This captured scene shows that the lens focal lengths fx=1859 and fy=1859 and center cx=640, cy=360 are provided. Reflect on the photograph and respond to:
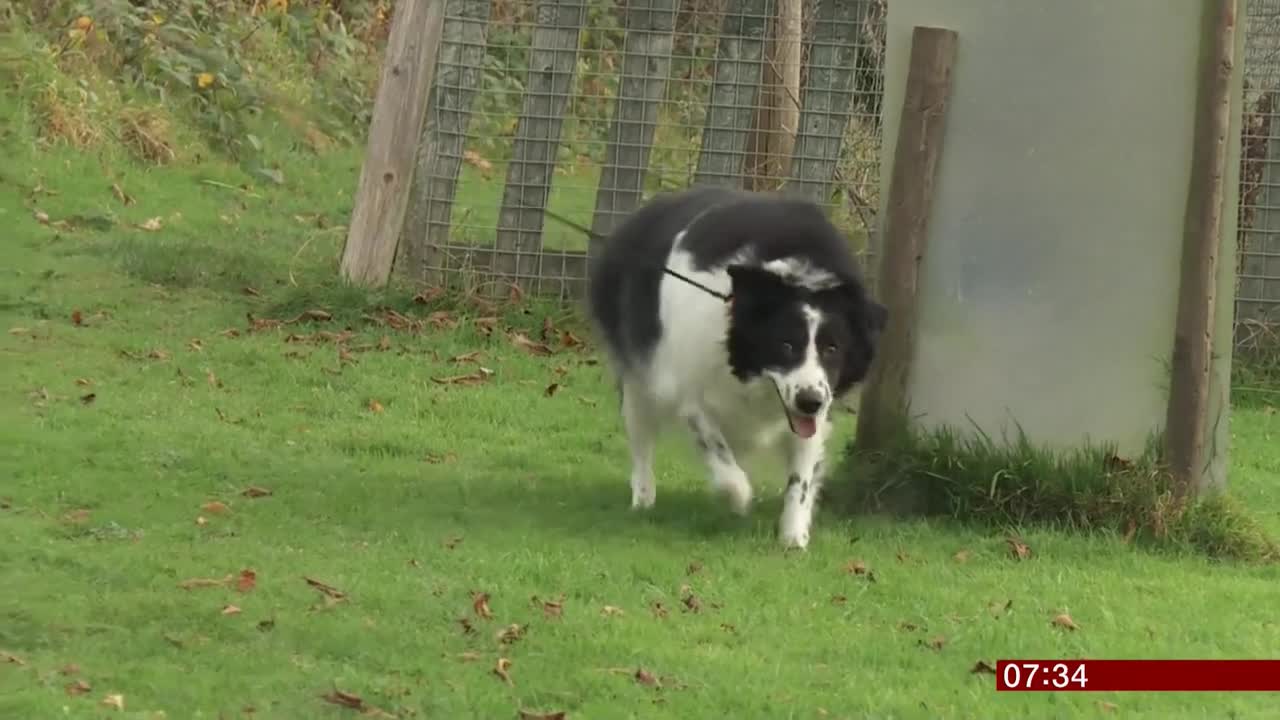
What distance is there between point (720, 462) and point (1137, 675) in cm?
192

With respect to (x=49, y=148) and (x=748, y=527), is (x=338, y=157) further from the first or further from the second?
(x=748, y=527)

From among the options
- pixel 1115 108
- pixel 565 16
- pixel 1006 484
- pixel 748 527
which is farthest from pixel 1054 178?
pixel 565 16

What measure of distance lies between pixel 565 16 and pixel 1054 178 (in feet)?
13.8

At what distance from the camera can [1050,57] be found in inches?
280

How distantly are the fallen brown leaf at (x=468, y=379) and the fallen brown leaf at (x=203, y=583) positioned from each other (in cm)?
343

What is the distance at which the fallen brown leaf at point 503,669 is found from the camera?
5113mm

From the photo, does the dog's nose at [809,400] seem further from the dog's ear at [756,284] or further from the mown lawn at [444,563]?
the mown lawn at [444,563]

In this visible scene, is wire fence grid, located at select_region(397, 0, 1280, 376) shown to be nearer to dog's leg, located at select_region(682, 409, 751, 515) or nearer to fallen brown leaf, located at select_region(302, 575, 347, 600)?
dog's leg, located at select_region(682, 409, 751, 515)

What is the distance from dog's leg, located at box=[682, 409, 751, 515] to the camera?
6863 mm

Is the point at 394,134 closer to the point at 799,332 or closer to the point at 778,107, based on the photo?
Result: the point at 778,107

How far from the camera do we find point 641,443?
742cm

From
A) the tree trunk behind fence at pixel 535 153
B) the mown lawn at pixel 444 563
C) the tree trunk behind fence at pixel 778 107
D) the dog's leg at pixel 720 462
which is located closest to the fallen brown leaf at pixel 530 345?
the mown lawn at pixel 444 563
